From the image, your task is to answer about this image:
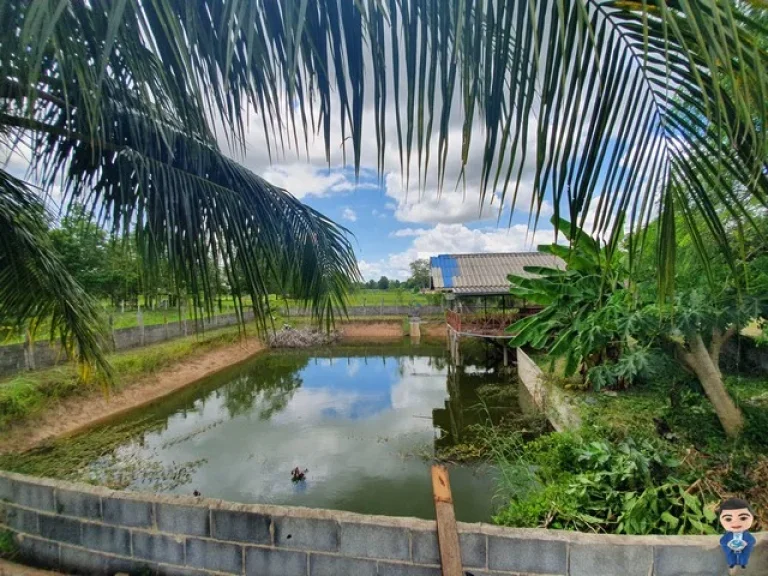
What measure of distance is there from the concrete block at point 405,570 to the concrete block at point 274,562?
38 cm

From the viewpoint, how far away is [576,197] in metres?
0.54

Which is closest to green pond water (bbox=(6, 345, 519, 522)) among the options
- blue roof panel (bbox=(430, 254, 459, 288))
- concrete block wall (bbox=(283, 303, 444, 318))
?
blue roof panel (bbox=(430, 254, 459, 288))

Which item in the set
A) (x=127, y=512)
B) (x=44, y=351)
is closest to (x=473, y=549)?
(x=127, y=512)

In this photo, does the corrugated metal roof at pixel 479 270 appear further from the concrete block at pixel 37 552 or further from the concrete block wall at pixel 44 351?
the concrete block at pixel 37 552

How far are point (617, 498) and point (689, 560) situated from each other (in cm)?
73

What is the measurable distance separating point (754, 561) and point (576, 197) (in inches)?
86.3

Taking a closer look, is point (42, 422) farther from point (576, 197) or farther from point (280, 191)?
point (576, 197)

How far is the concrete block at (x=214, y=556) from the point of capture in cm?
197

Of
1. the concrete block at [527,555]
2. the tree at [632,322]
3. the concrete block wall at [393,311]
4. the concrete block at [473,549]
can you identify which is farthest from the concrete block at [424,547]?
the concrete block wall at [393,311]

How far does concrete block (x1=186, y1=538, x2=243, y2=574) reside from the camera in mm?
1975

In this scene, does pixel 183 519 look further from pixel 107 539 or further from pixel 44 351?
pixel 44 351

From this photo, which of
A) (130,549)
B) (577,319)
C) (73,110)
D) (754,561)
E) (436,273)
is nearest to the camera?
(73,110)

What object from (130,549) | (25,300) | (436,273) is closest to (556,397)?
(130,549)

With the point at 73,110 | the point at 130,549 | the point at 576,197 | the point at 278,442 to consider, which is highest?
the point at 73,110
